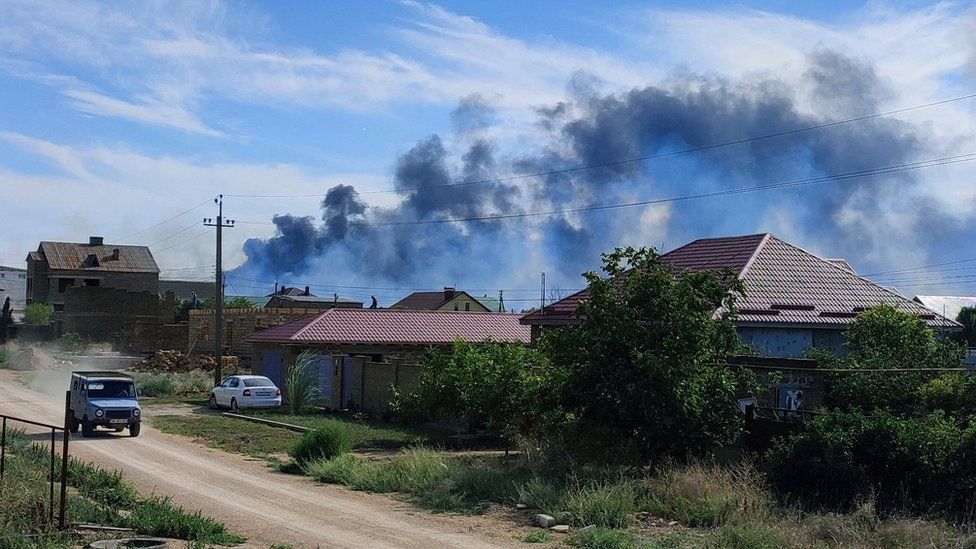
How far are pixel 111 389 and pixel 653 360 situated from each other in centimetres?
1836

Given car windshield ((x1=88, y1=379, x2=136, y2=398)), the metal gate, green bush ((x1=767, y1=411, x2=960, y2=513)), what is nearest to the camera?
green bush ((x1=767, y1=411, x2=960, y2=513))

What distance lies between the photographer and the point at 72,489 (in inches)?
685

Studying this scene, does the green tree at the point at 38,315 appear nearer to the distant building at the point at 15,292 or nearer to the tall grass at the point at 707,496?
the distant building at the point at 15,292

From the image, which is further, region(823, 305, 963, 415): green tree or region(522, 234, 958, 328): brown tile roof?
region(522, 234, 958, 328): brown tile roof

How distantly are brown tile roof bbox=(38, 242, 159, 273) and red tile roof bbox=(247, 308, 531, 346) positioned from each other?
64302mm

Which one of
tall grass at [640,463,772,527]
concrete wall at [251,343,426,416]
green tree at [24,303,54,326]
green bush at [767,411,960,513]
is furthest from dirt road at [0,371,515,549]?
green tree at [24,303,54,326]

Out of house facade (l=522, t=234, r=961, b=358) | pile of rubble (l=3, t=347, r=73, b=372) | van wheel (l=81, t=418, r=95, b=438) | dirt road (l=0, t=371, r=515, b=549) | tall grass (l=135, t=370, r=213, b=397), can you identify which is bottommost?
dirt road (l=0, t=371, r=515, b=549)

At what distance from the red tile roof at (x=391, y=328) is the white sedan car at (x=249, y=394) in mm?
2195

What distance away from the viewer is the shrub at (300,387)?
34562mm

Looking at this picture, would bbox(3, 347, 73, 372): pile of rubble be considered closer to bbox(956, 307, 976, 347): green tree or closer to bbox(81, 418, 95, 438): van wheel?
bbox(81, 418, 95, 438): van wheel

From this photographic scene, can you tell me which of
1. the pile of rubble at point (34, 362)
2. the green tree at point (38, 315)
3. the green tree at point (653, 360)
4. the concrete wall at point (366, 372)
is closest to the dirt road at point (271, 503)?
the green tree at point (653, 360)

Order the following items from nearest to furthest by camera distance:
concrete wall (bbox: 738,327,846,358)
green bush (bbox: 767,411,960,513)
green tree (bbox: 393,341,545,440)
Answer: green bush (bbox: 767,411,960,513) < green tree (bbox: 393,341,545,440) < concrete wall (bbox: 738,327,846,358)

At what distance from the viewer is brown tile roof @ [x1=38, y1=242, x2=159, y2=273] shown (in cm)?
9719

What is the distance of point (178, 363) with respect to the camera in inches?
2227
